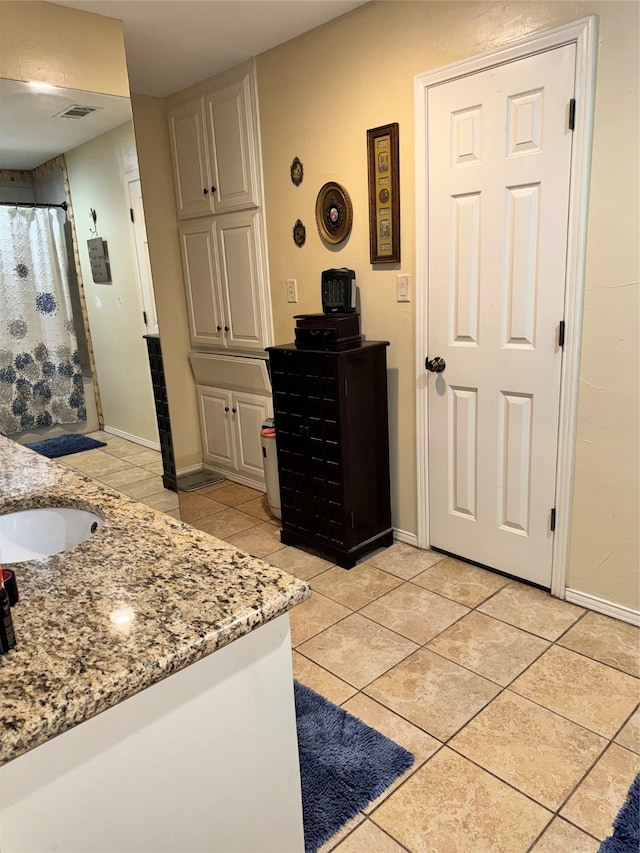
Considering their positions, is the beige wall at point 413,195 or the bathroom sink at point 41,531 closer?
the bathroom sink at point 41,531

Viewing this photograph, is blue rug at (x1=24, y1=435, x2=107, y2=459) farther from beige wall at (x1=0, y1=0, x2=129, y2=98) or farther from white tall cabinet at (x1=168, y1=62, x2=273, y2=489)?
beige wall at (x1=0, y1=0, x2=129, y2=98)

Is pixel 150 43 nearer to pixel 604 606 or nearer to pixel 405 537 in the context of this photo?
pixel 405 537

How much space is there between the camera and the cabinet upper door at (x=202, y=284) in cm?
382

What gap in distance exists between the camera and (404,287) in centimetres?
276

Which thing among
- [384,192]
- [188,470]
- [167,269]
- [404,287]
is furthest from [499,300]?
[188,470]

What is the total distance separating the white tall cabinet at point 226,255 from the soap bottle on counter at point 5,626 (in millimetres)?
2841

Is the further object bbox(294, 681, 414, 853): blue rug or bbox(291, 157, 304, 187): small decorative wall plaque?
bbox(291, 157, 304, 187): small decorative wall plaque

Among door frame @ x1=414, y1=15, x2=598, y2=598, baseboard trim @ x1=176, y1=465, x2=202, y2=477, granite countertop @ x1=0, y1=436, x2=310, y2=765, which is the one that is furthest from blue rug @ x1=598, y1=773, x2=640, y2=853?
baseboard trim @ x1=176, y1=465, x2=202, y2=477

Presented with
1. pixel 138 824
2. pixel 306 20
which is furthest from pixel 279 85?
pixel 138 824

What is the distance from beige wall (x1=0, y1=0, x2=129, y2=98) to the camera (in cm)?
233

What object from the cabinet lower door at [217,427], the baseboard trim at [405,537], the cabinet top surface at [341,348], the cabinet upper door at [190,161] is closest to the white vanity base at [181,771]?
the cabinet top surface at [341,348]

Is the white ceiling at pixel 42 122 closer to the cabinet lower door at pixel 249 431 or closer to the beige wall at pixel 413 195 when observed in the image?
the beige wall at pixel 413 195

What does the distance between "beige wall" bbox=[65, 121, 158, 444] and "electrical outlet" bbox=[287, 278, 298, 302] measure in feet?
2.66

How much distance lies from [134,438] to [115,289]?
730 millimetres
